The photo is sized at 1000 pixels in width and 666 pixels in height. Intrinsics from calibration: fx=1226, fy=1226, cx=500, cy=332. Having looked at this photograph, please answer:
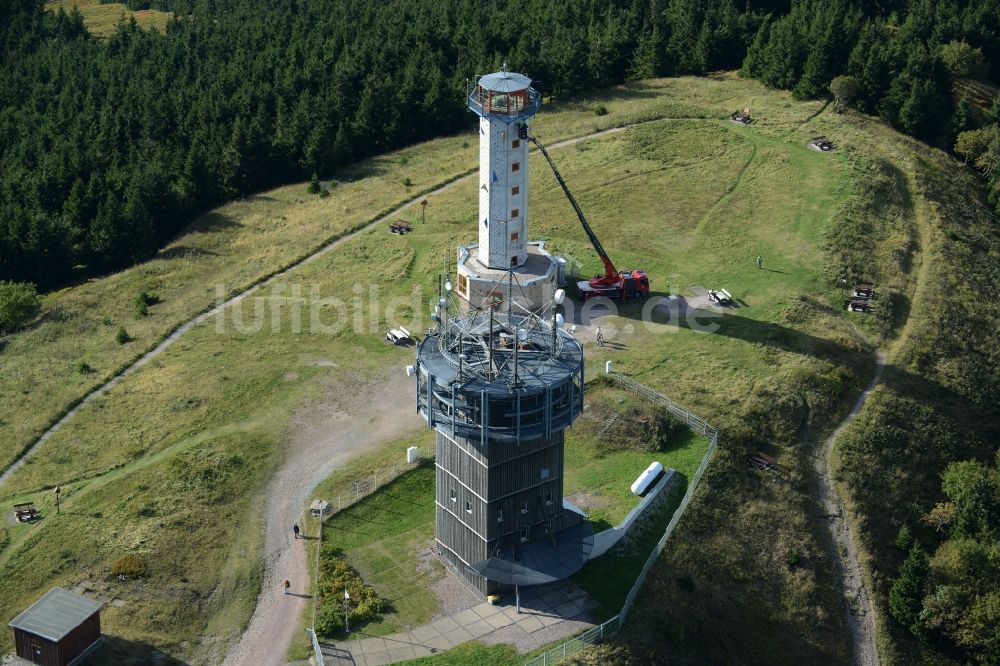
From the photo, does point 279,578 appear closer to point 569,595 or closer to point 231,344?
point 569,595

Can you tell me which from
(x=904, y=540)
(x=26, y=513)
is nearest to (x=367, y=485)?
(x=26, y=513)

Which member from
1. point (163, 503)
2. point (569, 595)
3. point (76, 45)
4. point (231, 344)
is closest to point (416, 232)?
point (231, 344)

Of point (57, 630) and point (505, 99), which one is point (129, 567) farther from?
point (505, 99)

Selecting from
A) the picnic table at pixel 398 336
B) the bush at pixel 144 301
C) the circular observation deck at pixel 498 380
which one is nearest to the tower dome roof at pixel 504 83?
the picnic table at pixel 398 336

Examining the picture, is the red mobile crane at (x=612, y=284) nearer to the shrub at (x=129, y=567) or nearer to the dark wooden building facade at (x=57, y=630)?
the shrub at (x=129, y=567)

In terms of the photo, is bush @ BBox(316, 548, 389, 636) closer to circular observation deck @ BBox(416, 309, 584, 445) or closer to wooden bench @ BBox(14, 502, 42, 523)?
circular observation deck @ BBox(416, 309, 584, 445)

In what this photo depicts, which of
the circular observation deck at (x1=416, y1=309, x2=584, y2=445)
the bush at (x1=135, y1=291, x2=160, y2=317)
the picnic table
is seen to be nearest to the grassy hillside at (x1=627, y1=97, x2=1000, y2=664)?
the circular observation deck at (x1=416, y1=309, x2=584, y2=445)
